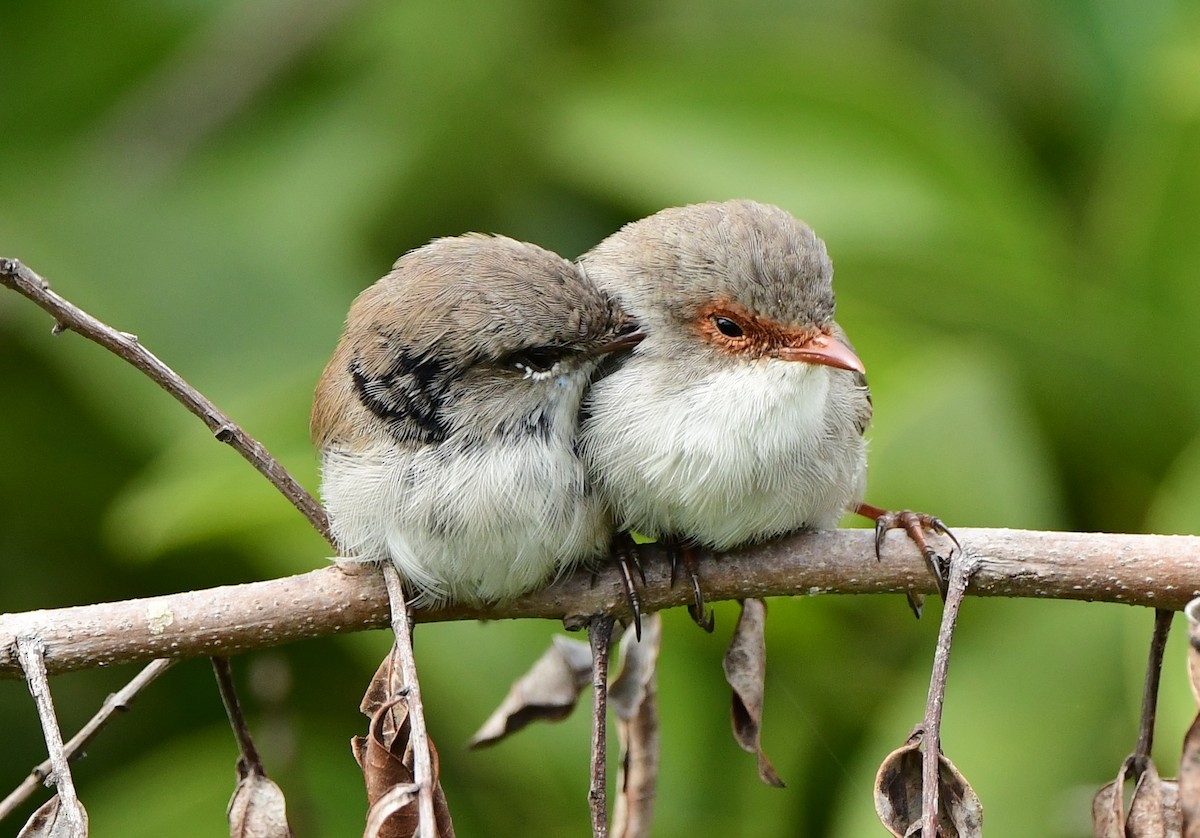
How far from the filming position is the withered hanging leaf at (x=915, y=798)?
84.2 inches

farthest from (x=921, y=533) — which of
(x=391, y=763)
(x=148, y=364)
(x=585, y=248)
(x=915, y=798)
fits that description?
(x=585, y=248)

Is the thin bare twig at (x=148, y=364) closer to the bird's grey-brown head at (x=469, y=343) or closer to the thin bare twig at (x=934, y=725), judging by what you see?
the bird's grey-brown head at (x=469, y=343)

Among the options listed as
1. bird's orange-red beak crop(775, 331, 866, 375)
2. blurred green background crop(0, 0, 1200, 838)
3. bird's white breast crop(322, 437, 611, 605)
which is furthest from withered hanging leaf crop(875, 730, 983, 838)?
blurred green background crop(0, 0, 1200, 838)

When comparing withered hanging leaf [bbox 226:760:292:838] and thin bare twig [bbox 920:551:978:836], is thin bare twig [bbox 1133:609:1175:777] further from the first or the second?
withered hanging leaf [bbox 226:760:292:838]

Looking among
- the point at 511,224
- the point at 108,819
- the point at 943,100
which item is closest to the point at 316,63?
the point at 511,224

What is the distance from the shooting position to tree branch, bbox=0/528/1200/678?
2.51m

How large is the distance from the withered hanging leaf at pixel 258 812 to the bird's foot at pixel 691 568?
88cm

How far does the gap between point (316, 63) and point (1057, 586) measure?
144 inches

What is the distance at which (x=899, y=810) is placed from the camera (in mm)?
2188

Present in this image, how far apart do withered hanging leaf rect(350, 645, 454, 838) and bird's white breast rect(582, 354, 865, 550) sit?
750 millimetres

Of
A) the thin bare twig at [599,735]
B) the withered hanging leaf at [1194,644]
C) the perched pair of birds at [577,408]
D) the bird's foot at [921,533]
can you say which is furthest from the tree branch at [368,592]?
the withered hanging leaf at [1194,644]

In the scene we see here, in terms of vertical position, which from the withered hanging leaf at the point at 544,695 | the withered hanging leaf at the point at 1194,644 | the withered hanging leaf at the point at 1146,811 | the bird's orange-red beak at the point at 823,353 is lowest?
the withered hanging leaf at the point at 1146,811

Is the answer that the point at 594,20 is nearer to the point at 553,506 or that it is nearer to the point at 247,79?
the point at 247,79

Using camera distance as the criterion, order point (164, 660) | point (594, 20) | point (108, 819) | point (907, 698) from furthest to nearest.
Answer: point (594, 20) → point (108, 819) → point (907, 698) → point (164, 660)
